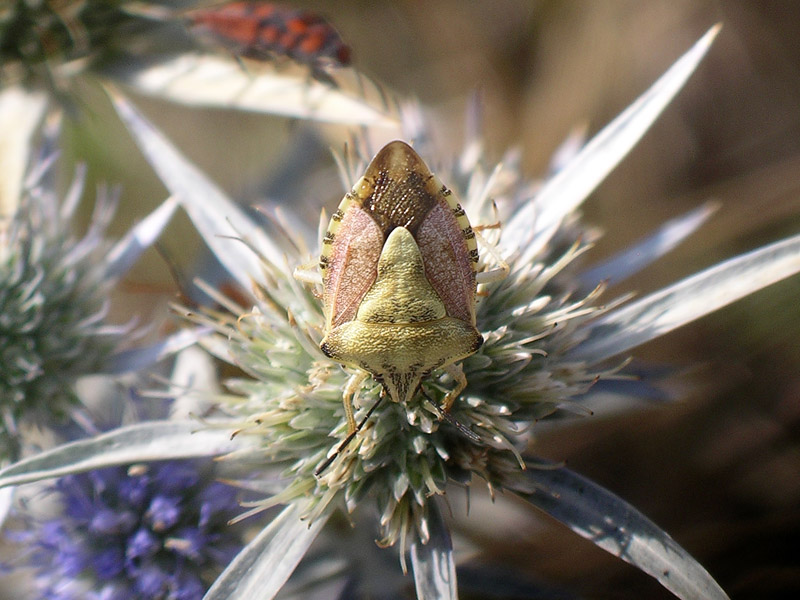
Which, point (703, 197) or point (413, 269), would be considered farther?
point (703, 197)

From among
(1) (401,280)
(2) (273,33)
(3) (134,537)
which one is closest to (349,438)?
(1) (401,280)

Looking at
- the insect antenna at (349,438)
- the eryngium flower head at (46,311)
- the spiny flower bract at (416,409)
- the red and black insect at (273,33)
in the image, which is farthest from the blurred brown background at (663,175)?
the insect antenna at (349,438)

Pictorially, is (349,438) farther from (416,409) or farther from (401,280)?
(401,280)

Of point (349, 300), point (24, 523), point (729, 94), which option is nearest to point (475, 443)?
point (349, 300)

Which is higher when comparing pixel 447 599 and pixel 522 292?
pixel 522 292

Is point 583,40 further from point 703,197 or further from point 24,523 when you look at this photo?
point 24,523
